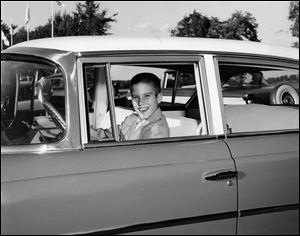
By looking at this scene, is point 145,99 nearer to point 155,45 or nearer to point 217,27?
point 155,45

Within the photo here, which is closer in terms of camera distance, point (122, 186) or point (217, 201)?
point (122, 186)

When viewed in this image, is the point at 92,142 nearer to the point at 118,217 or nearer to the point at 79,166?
the point at 79,166

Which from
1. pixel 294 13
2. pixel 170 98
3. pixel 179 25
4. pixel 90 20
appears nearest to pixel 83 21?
pixel 90 20

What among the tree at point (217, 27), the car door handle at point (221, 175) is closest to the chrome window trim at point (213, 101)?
the car door handle at point (221, 175)

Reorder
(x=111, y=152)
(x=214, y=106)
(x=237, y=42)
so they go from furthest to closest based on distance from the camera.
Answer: (x=237, y=42), (x=214, y=106), (x=111, y=152)

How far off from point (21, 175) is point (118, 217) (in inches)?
19.3

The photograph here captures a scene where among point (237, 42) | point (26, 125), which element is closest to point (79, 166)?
point (26, 125)

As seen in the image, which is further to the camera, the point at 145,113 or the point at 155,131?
the point at 145,113

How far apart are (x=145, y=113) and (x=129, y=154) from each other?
28.6 inches

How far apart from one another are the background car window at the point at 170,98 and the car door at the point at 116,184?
0.17 metres

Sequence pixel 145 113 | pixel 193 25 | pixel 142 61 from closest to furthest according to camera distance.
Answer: pixel 142 61 → pixel 145 113 → pixel 193 25

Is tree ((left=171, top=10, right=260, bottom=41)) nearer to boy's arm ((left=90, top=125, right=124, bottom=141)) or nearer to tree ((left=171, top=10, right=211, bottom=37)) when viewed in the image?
tree ((left=171, top=10, right=211, bottom=37))

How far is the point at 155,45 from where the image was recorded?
2598 millimetres

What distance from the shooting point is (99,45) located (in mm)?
2459
